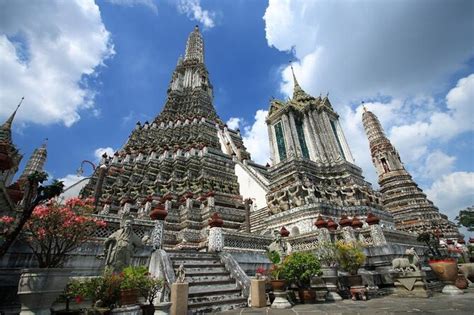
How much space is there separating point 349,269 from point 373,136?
38.3 meters

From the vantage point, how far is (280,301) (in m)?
7.14

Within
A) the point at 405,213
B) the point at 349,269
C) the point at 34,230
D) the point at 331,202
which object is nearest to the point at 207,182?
the point at 331,202

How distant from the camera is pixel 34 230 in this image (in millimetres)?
5852

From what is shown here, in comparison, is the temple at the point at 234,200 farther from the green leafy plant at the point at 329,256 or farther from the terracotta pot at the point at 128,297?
the green leafy plant at the point at 329,256

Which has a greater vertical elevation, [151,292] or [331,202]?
[331,202]

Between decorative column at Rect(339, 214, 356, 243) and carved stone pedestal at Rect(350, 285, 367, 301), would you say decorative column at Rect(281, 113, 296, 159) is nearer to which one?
decorative column at Rect(339, 214, 356, 243)

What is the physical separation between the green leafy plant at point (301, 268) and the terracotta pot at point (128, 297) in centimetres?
467

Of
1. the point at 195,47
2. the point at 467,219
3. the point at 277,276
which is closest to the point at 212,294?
the point at 277,276

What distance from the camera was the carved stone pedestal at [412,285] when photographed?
792cm

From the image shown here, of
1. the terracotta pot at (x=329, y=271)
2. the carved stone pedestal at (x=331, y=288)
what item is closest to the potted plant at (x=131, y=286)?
the carved stone pedestal at (x=331, y=288)

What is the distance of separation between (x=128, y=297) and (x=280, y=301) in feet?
13.8

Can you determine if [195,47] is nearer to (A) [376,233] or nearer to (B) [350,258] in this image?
(A) [376,233]

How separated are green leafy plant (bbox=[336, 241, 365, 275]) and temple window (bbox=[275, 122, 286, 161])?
41.6ft

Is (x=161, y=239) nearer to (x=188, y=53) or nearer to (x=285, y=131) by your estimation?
(x=285, y=131)
